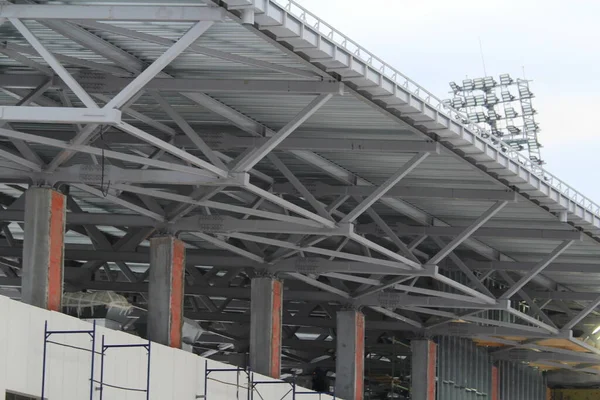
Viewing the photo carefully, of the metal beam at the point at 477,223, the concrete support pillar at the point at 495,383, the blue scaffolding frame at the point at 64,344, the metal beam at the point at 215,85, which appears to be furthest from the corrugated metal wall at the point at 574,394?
the blue scaffolding frame at the point at 64,344

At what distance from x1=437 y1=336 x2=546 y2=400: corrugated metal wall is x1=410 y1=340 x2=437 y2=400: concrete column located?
2.86 ft

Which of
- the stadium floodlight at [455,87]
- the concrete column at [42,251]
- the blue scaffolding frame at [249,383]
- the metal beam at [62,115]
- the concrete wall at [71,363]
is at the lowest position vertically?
the concrete wall at [71,363]

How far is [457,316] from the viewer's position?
214ft

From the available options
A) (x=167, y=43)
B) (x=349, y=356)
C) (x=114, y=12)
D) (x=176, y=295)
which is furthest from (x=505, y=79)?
(x=114, y=12)

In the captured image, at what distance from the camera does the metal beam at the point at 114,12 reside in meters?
31.6

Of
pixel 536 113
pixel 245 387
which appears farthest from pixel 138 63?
pixel 536 113

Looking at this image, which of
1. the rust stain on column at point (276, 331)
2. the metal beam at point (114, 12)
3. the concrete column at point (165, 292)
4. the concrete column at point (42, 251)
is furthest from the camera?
the rust stain on column at point (276, 331)

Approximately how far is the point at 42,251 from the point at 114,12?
10.1 metres

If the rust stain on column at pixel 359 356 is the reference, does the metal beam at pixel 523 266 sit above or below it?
above

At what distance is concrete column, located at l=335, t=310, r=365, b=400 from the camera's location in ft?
198

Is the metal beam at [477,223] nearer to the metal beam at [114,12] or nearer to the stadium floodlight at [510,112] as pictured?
the metal beam at [114,12]

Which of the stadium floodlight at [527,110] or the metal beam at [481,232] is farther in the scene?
the stadium floodlight at [527,110]

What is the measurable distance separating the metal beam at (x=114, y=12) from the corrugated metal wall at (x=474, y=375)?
3983cm

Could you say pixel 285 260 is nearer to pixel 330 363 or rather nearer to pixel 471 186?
pixel 471 186
